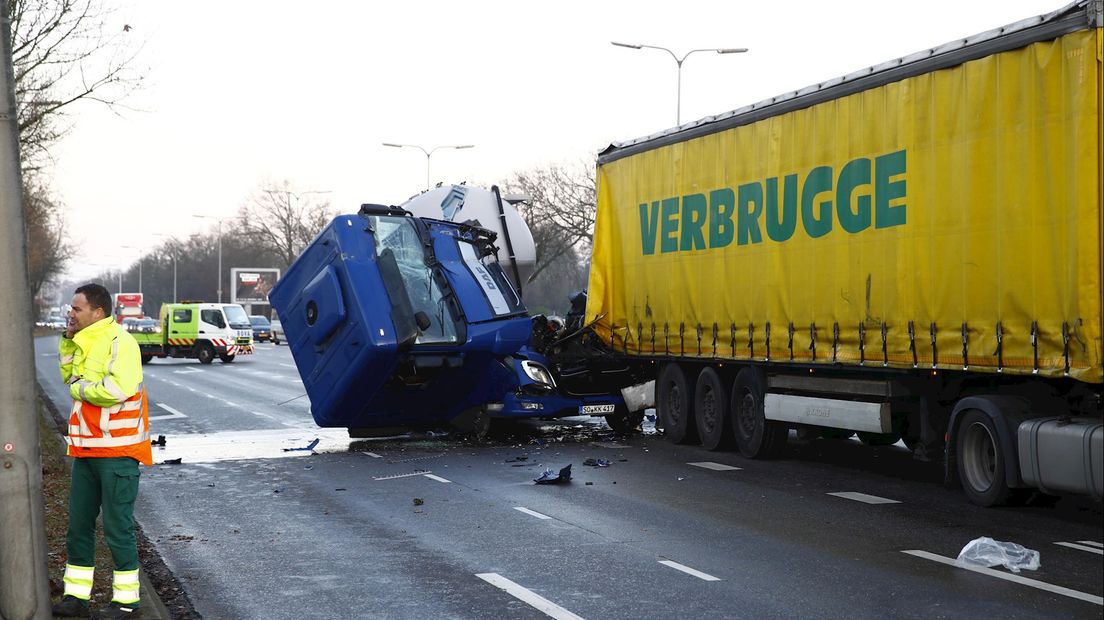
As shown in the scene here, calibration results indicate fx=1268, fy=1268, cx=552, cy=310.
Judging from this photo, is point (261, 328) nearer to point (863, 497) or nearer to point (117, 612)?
point (863, 497)

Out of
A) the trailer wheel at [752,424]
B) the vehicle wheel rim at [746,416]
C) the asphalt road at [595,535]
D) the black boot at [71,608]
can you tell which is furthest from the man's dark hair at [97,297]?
the vehicle wheel rim at [746,416]

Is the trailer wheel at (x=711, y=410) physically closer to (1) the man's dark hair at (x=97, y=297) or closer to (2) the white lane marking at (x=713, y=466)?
(2) the white lane marking at (x=713, y=466)

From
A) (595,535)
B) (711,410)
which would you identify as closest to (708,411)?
(711,410)

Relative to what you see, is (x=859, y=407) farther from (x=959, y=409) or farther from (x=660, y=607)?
(x=660, y=607)

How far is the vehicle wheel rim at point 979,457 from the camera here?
32.4 feet

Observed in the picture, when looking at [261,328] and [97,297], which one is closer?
[97,297]

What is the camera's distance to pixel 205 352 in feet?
139

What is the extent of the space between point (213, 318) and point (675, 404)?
30.2 m

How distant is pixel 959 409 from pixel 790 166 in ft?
11.0

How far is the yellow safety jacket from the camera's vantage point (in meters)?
6.29

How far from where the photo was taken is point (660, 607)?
6.71 meters

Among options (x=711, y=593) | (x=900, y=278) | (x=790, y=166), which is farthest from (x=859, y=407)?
(x=711, y=593)

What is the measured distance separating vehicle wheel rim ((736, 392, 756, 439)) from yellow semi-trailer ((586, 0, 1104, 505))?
21 mm

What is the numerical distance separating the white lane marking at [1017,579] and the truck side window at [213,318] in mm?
36714
